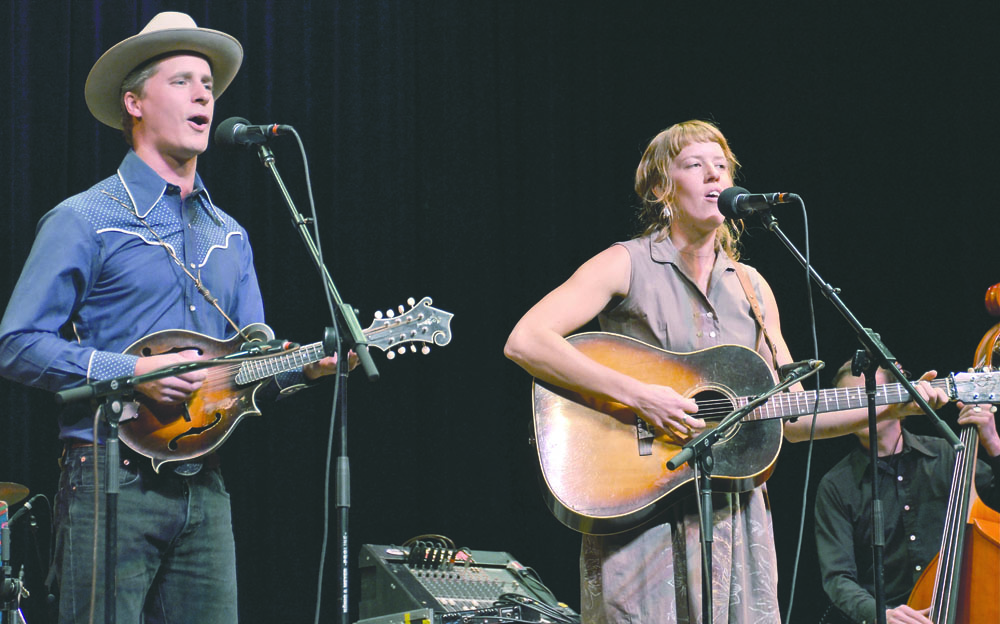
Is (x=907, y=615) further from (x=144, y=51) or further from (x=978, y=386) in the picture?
(x=144, y=51)

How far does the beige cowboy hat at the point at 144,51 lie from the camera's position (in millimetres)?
3310

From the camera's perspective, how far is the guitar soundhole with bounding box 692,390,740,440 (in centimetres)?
338

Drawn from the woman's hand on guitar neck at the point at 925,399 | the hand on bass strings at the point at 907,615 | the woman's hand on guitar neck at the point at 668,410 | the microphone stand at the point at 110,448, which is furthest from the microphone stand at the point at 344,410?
the hand on bass strings at the point at 907,615

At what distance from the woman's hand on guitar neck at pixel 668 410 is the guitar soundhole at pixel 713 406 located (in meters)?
0.08

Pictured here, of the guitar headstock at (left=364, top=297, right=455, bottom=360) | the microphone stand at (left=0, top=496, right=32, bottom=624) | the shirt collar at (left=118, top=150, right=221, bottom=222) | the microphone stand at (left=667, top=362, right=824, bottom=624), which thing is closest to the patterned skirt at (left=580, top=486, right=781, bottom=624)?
the microphone stand at (left=667, top=362, right=824, bottom=624)

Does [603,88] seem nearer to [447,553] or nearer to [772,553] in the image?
[447,553]

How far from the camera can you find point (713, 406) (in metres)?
3.40

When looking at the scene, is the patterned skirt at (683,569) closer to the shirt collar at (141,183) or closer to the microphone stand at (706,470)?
the microphone stand at (706,470)

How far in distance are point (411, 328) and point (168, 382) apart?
27.1 inches

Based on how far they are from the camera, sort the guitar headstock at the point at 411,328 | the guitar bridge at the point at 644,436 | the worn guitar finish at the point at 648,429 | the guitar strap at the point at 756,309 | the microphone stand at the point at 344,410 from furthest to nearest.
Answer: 1. the guitar strap at the point at 756,309
2. the guitar bridge at the point at 644,436
3. the worn guitar finish at the point at 648,429
4. the guitar headstock at the point at 411,328
5. the microphone stand at the point at 344,410

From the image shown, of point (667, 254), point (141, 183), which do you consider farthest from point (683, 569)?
point (141, 183)

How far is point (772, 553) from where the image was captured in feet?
10.6

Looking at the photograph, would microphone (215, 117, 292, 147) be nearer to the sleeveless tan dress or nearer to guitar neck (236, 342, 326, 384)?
guitar neck (236, 342, 326, 384)

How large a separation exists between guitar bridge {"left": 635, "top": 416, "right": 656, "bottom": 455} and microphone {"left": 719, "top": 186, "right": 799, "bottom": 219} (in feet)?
2.31
